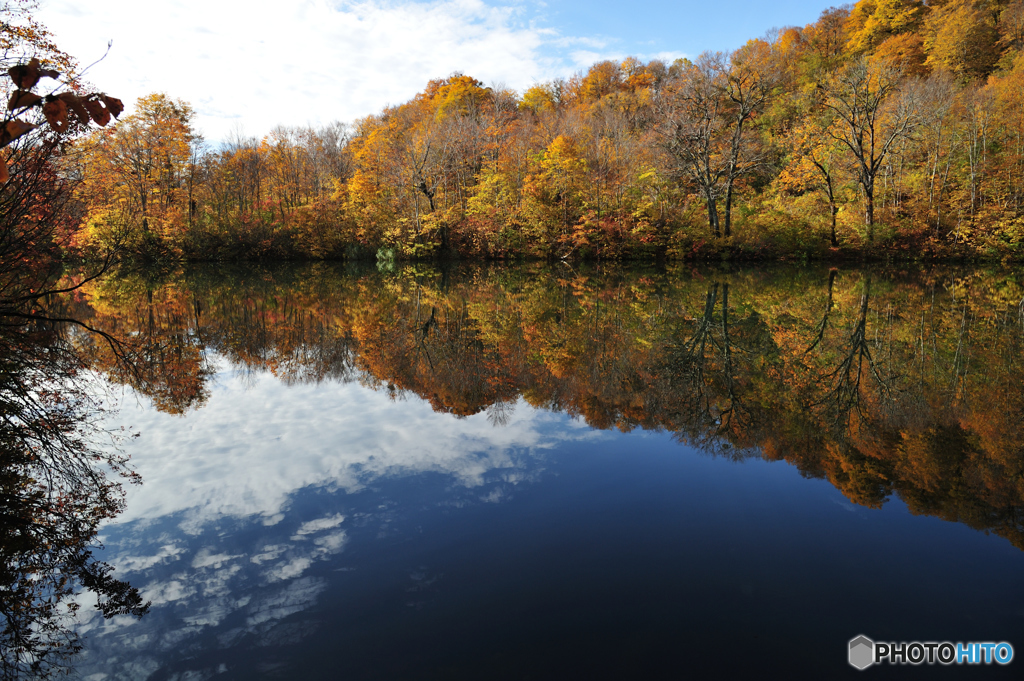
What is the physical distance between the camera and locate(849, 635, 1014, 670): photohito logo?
2.55 metres

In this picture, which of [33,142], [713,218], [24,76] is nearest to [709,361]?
[24,76]

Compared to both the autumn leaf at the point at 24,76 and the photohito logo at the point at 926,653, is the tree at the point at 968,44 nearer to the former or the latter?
the photohito logo at the point at 926,653

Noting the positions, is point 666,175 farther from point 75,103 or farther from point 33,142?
point 75,103

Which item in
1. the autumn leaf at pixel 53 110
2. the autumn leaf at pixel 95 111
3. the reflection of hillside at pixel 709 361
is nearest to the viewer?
the autumn leaf at pixel 53 110

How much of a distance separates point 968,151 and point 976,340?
25.8 meters

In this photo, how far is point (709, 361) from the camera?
27.5ft

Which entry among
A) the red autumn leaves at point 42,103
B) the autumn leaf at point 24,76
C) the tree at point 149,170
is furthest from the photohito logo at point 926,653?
the tree at point 149,170

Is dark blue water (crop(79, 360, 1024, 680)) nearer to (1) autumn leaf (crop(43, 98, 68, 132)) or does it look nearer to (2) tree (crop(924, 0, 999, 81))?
(1) autumn leaf (crop(43, 98, 68, 132))

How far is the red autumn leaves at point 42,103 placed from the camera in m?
1.97

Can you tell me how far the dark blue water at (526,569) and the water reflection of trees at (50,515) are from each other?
0.16 m

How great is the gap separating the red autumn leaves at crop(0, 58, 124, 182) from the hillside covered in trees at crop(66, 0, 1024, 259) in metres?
26.1

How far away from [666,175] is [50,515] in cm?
3255

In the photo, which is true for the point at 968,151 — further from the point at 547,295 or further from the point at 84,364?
the point at 84,364

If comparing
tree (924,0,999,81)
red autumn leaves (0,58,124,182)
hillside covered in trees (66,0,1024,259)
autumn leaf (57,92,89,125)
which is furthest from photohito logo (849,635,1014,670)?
tree (924,0,999,81)
